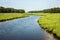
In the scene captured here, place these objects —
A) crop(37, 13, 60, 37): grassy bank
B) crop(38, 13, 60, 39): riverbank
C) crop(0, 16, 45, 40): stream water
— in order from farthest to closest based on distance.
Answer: crop(37, 13, 60, 37): grassy bank
crop(38, 13, 60, 39): riverbank
crop(0, 16, 45, 40): stream water

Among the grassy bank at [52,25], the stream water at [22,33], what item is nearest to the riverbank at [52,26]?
the grassy bank at [52,25]

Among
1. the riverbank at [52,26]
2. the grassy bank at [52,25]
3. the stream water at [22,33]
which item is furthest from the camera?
the grassy bank at [52,25]

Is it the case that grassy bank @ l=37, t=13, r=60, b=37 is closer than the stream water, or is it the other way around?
the stream water

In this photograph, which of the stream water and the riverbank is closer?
the stream water

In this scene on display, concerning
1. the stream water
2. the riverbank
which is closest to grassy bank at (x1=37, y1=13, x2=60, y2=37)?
the riverbank

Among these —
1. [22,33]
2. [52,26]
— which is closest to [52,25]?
[52,26]

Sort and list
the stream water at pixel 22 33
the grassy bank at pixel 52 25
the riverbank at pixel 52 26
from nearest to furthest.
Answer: the stream water at pixel 22 33
the riverbank at pixel 52 26
the grassy bank at pixel 52 25

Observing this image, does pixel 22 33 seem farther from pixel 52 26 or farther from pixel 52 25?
pixel 52 25

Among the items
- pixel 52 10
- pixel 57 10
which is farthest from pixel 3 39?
pixel 52 10

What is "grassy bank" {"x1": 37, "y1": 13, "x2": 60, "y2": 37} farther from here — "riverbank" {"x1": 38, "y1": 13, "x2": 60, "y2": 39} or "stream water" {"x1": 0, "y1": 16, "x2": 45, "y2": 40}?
"stream water" {"x1": 0, "y1": 16, "x2": 45, "y2": 40}

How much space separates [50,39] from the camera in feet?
64.3

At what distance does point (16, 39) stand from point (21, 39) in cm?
72

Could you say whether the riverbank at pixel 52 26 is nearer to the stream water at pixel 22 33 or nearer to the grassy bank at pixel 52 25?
the grassy bank at pixel 52 25

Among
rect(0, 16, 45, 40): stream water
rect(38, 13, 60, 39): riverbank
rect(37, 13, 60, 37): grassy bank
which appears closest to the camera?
rect(0, 16, 45, 40): stream water
